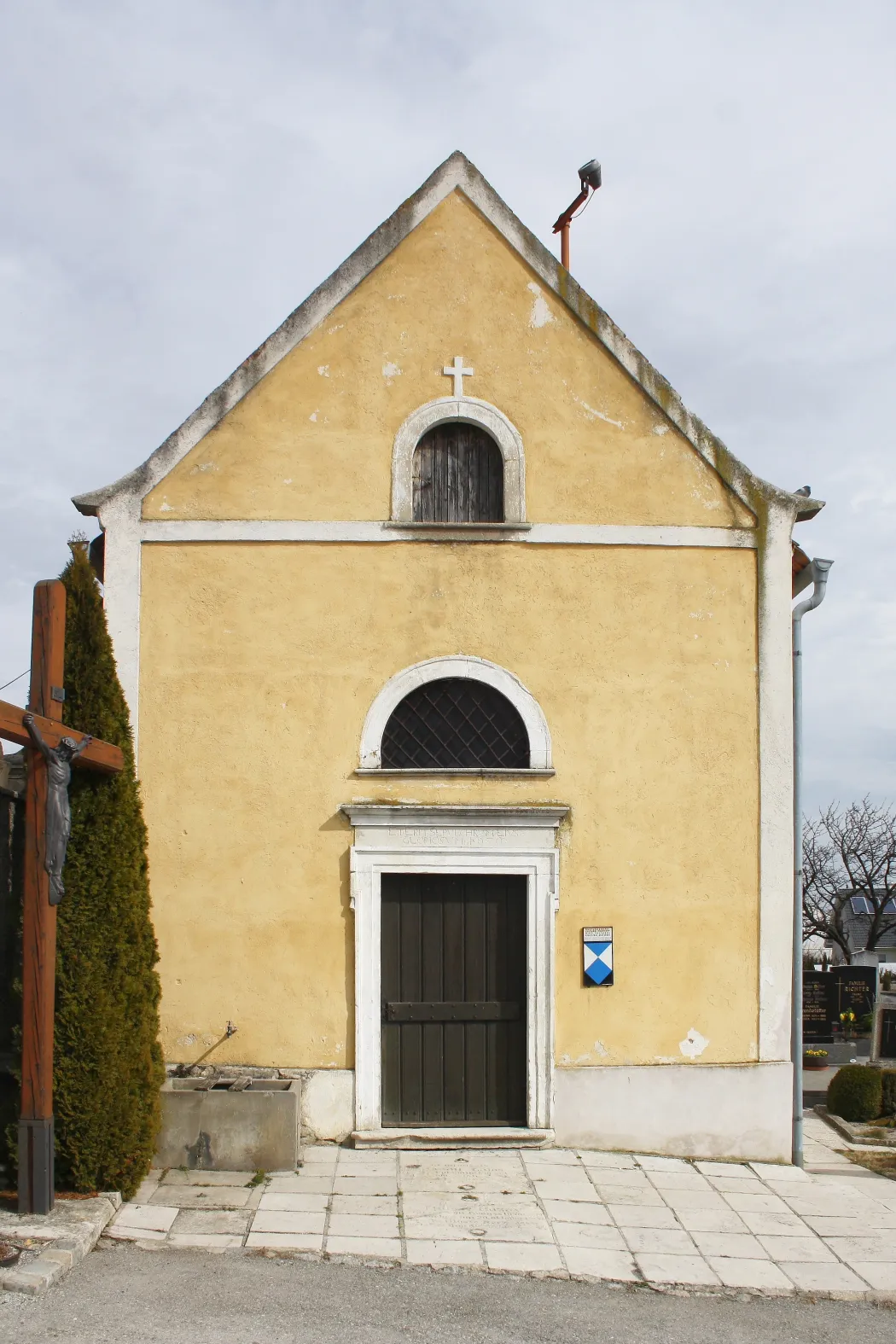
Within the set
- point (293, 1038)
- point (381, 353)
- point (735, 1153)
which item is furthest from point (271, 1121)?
point (381, 353)

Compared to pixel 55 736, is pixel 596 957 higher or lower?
lower

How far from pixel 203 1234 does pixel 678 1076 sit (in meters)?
3.97

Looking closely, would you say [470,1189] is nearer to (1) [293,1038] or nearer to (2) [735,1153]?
(1) [293,1038]

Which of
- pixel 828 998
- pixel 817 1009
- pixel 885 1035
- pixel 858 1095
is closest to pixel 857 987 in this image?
pixel 828 998

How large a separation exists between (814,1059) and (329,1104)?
33.2ft

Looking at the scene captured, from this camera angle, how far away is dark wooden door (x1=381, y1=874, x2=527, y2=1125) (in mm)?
9570

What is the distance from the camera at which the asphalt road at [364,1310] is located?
20.0ft

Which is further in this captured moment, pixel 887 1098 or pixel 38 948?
pixel 887 1098

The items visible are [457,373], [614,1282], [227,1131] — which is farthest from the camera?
[457,373]

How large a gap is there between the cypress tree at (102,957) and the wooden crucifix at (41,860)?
269 millimetres

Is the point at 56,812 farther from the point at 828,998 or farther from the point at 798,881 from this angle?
the point at 828,998

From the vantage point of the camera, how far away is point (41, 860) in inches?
294

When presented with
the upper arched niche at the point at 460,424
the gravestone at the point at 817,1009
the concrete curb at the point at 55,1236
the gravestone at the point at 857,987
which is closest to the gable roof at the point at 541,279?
the upper arched niche at the point at 460,424

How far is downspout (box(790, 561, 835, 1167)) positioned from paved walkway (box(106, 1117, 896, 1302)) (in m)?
0.48
